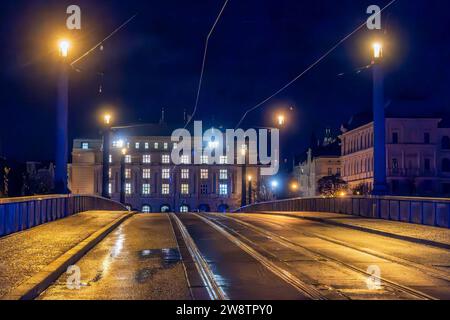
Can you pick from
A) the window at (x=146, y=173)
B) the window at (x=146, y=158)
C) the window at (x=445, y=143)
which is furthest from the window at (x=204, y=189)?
the window at (x=445, y=143)

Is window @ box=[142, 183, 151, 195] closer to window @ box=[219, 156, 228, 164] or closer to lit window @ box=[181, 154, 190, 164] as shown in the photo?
lit window @ box=[181, 154, 190, 164]

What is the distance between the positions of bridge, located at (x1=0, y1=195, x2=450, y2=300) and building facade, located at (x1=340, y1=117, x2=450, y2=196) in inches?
2689

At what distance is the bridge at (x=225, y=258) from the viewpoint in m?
11.6

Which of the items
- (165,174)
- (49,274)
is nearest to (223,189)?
(165,174)

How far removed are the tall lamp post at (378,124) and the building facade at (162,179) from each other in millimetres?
99587

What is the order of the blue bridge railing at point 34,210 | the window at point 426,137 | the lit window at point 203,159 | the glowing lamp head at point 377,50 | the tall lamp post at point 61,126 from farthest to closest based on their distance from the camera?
1. the lit window at point 203,159
2. the window at point 426,137
3. the glowing lamp head at point 377,50
4. the tall lamp post at point 61,126
5. the blue bridge railing at point 34,210

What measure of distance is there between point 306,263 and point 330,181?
88335 mm

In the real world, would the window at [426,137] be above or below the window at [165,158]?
above

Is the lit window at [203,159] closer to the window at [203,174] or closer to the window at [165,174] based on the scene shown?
the window at [203,174]

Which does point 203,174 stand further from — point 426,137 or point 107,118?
point 107,118

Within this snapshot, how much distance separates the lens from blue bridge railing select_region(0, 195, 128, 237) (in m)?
20.4

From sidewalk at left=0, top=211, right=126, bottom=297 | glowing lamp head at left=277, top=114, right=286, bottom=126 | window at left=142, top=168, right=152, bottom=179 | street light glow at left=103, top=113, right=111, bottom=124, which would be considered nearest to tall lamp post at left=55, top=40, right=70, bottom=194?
sidewalk at left=0, top=211, right=126, bottom=297
